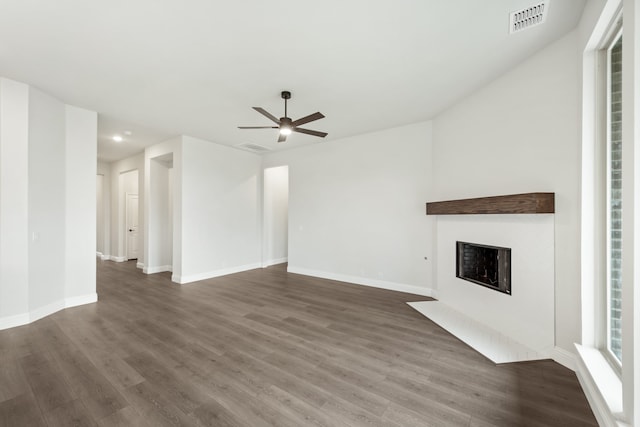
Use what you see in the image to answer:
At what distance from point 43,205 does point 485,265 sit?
589cm

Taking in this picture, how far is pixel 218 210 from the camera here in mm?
5914

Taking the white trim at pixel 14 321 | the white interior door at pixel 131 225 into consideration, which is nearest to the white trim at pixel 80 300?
the white trim at pixel 14 321

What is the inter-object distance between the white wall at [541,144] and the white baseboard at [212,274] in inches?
201

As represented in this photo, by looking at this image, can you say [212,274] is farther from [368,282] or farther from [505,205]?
[505,205]

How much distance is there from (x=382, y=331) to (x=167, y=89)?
4.03m

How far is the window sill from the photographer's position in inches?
61.7

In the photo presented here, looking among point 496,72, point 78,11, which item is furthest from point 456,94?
point 78,11

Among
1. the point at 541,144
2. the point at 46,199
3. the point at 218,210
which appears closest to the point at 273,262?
the point at 218,210

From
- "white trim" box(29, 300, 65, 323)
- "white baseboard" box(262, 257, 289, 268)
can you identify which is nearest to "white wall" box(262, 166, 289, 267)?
"white baseboard" box(262, 257, 289, 268)

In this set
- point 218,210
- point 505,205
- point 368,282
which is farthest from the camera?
point 218,210

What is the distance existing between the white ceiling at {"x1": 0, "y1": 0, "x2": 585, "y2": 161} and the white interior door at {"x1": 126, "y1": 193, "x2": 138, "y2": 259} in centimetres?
457

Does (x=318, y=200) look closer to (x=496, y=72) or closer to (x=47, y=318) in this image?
(x=496, y=72)

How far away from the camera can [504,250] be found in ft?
9.76

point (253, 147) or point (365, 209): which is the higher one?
point (253, 147)
